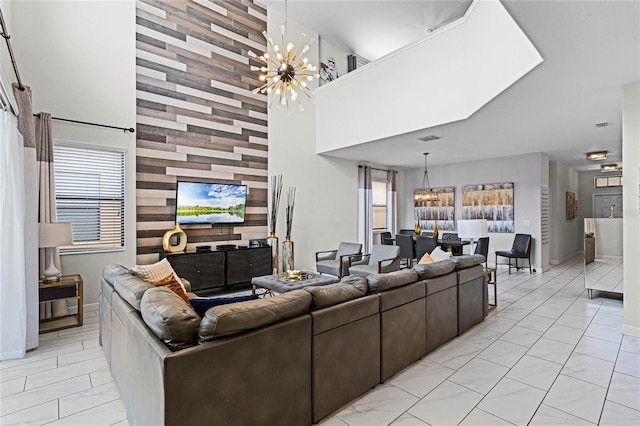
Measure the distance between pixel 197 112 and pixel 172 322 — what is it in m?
4.86

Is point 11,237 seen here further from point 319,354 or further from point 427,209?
point 427,209

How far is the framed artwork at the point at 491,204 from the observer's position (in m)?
7.86

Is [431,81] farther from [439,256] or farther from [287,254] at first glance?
[287,254]

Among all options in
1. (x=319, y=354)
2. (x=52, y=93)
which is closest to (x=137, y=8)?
(x=52, y=93)

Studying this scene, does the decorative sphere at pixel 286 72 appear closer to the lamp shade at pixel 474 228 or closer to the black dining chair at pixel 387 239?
the lamp shade at pixel 474 228

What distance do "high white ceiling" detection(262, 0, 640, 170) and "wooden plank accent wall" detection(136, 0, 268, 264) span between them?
1496mm

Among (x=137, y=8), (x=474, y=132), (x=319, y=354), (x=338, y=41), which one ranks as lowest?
(x=319, y=354)

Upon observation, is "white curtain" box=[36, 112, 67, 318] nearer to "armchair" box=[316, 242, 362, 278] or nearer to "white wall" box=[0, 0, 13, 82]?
"white wall" box=[0, 0, 13, 82]

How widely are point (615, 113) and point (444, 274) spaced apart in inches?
150

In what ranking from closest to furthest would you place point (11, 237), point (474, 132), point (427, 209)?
point (11, 237) < point (474, 132) < point (427, 209)

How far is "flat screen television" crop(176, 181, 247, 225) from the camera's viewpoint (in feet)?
17.6

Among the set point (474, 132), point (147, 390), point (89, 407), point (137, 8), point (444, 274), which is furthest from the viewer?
point (474, 132)

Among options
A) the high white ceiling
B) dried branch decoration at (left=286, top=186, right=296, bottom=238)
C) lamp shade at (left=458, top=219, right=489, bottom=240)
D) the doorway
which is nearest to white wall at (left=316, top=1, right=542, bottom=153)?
the high white ceiling

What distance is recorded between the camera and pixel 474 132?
5559 mm
